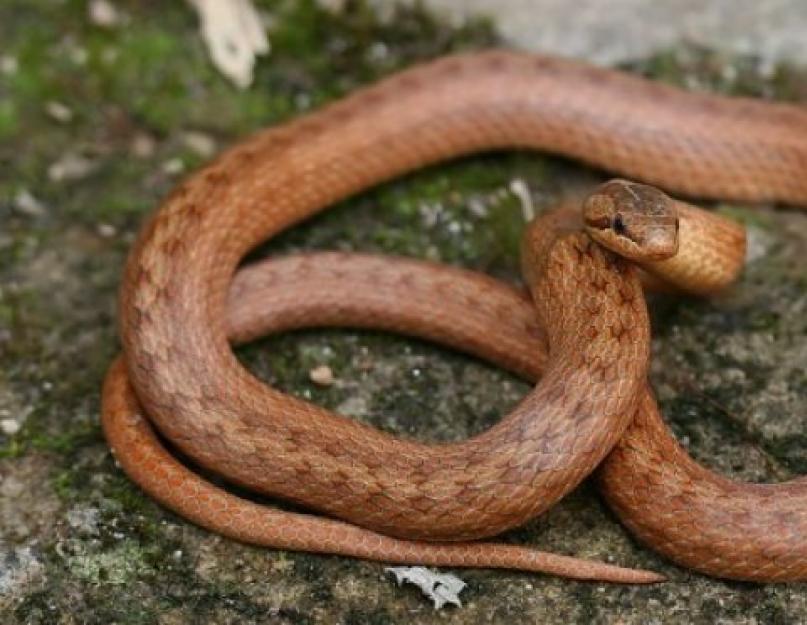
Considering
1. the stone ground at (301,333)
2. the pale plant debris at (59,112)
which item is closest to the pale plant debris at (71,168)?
the stone ground at (301,333)

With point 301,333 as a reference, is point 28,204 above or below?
below

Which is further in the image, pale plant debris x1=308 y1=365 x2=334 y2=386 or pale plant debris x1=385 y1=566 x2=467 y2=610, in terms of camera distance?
pale plant debris x1=308 y1=365 x2=334 y2=386

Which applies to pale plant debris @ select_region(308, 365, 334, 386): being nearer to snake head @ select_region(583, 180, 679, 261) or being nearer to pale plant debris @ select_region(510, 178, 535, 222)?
snake head @ select_region(583, 180, 679, 261)

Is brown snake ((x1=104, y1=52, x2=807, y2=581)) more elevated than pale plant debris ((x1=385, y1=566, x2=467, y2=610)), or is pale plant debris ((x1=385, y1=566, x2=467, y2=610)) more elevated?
brown snake ((x1=104, y1=52, x2=807, y2=581))

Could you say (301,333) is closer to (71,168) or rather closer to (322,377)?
(322,377)

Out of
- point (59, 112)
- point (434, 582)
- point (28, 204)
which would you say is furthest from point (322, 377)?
point (59, 112)

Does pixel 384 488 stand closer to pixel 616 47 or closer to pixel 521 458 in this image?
pixel 521 458

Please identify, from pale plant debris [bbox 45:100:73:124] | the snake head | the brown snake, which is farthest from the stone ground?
the snake head
